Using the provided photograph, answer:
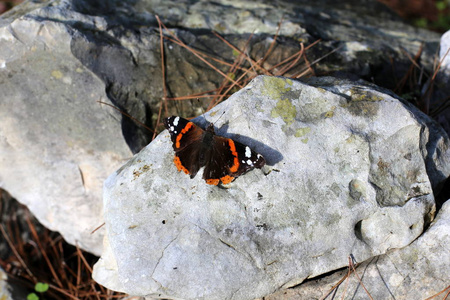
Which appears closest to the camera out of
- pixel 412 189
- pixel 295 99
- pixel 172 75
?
pixel 412 189

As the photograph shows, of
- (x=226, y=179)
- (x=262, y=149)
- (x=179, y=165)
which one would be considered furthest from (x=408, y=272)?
(x=179, y=165)

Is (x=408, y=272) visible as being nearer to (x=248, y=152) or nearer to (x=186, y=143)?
(x=248, y=152)

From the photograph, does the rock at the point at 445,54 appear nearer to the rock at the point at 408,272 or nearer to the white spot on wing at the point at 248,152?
the rock at the point at 408,272

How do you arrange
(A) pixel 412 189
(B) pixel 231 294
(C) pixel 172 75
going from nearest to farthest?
(B) pixel 231 294 < (A) pixel 412 189 < (C) pixel 172 75

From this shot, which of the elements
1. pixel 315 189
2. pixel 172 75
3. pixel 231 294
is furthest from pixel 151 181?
pixel 172 75

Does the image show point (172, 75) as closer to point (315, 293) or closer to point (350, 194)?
point (350, 194)
